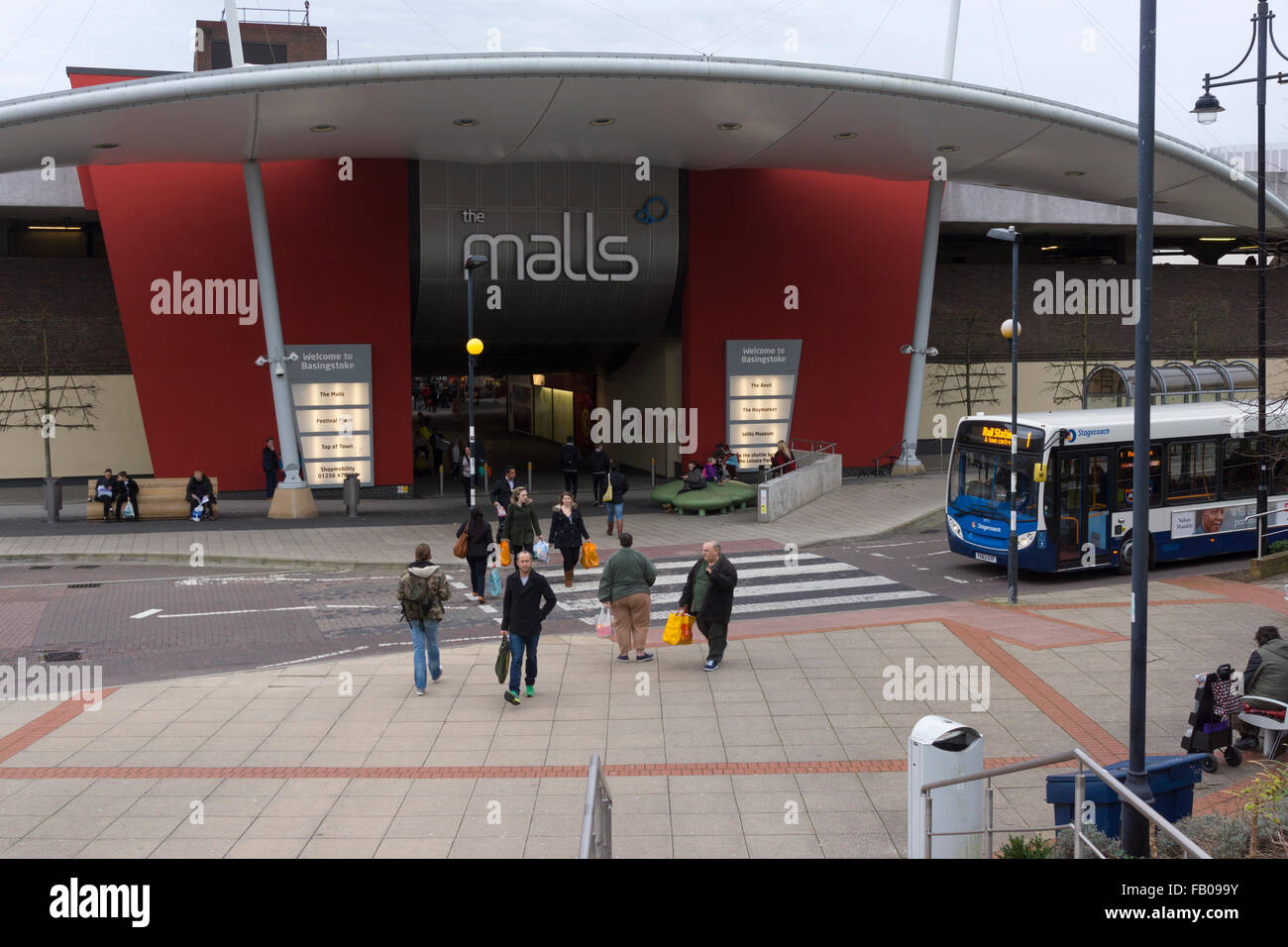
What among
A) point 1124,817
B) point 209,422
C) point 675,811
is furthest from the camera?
point 209,422

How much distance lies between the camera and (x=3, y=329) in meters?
32.9

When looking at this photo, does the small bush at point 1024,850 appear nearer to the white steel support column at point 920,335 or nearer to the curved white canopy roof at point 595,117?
the curved white canopy roof at point 595,117

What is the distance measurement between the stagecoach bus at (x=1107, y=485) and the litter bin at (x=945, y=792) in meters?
11.5

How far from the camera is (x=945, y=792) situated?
26.1 feet

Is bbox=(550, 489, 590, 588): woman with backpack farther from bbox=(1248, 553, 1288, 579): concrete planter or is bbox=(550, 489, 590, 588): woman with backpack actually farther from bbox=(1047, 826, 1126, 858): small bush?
bbox=(1047, 826, 1126, 858): small bush

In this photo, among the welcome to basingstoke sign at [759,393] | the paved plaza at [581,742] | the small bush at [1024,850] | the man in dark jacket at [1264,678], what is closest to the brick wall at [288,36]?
the welcome to basingstoke sign at [759,393]

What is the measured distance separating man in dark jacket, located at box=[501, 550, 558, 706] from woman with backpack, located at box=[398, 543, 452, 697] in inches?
31.3

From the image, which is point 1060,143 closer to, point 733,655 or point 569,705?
point 733,655

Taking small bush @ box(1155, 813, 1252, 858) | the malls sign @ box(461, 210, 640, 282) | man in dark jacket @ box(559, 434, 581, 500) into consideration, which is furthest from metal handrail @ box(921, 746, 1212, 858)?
the malls sign @ box(461, 210, 640, 282)

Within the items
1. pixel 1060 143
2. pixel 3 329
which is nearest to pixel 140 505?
pixel 3 329

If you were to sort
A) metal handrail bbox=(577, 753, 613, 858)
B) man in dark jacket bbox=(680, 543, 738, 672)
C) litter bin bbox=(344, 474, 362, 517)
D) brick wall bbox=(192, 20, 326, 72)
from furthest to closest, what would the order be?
brick wall bbox=(192, 20, 326, 72) → litter bin bbox=(344, 474, 362, 517) → man in dark jacket bbox=(680, 543, 738, 672) → metal handrail bbox=(577, 753, 613, 858)

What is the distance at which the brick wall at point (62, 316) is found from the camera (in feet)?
108

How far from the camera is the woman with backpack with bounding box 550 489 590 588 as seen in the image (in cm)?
1844

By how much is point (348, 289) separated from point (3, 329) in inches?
422
